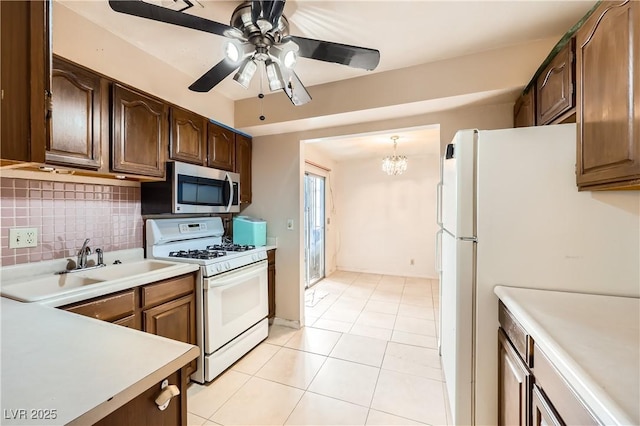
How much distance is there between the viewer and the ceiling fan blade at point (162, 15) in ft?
3.58

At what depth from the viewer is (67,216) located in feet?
5.68

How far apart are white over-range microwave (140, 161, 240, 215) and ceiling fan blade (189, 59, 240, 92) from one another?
73 cm

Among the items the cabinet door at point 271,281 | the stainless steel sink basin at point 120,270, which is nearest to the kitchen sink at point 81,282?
the stainless steel sink basin at point 120,270

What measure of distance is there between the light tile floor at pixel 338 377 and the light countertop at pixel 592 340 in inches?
42.2

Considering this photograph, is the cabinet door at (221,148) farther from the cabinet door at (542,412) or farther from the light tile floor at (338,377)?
the cabinet door at (542,412)

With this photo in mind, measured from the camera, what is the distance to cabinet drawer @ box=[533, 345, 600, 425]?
0.67m

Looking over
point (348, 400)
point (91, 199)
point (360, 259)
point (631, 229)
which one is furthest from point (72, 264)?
point (360, 259)

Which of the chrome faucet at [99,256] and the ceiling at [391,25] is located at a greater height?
the ceiling at [391,25]

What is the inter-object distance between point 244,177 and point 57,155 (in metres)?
1.64

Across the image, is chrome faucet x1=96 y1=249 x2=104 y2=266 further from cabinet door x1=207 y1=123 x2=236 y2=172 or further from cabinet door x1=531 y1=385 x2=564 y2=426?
cabinet door x1=531 y1=385 x2=564 y2=426

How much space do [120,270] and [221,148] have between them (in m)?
1.39

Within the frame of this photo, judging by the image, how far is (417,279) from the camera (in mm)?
4824

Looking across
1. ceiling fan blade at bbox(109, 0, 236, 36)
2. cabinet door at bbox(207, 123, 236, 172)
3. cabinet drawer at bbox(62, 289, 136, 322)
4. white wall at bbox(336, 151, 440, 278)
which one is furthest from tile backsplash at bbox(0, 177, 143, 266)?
white wall at bbox(336, 151, 440, 278)

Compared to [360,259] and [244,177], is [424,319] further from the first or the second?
[244,177]
